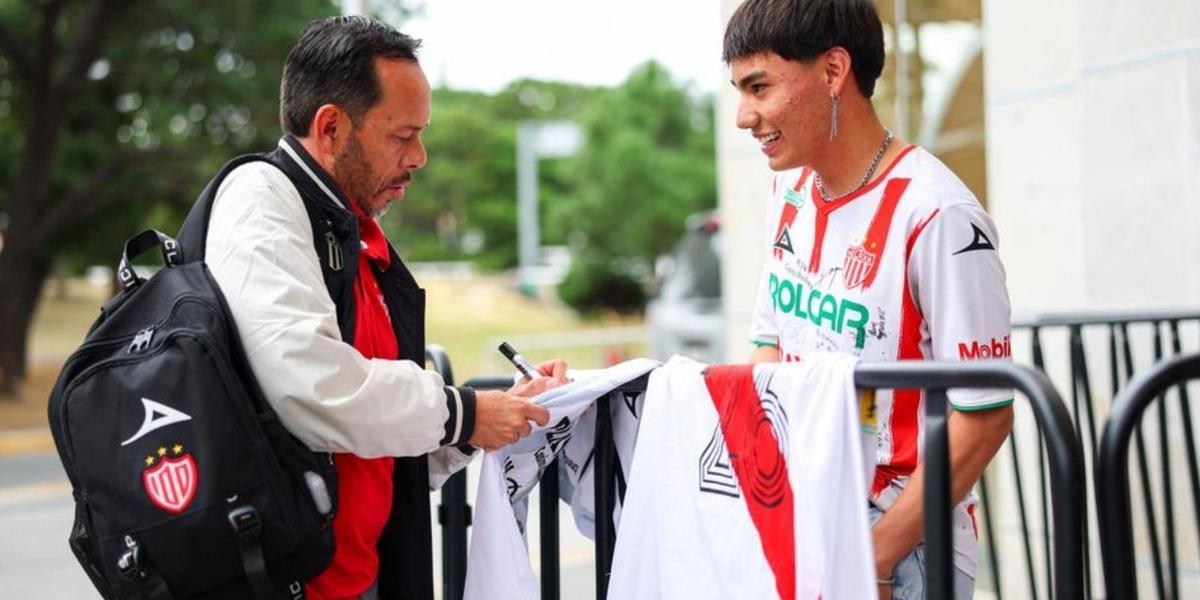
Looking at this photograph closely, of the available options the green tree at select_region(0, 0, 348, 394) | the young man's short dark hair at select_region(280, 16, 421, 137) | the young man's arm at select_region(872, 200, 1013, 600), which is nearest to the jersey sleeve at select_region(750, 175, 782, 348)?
the young man's arm at select_region(872, 200, 1013, 600)

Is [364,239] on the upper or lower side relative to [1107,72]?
lower

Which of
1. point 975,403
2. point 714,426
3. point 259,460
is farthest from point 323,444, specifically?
point 975,403

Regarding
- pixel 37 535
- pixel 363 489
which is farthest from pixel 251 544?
pixel 37 535

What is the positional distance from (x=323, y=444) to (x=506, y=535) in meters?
0.55

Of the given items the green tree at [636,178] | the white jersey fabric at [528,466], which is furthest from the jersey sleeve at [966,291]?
the green tree at [636,178]

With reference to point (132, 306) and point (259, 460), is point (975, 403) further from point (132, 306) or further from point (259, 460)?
point (132, 306)

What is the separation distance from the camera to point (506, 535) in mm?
2693

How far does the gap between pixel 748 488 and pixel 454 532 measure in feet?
3.67

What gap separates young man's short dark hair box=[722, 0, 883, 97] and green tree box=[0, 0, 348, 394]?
14.8 m

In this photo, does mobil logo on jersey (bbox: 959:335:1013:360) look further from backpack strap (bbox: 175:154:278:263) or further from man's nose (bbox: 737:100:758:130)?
backpack strap (bbox: 175:154:278:263)

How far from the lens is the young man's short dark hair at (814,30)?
2295mm

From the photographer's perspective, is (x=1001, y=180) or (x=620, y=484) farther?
(x=1001, y=180)

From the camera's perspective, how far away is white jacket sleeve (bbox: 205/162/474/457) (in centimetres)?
221

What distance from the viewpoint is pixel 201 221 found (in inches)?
92.5
